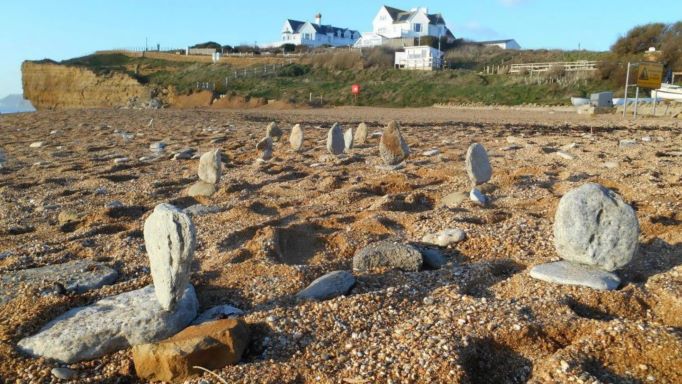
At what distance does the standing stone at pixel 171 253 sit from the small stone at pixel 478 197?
9.76ft

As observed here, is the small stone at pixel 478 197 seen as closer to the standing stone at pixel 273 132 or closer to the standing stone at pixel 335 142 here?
the standing stone at pixel 335 142

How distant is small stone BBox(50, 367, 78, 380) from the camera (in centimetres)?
251

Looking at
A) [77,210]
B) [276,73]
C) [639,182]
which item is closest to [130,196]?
[77,210]

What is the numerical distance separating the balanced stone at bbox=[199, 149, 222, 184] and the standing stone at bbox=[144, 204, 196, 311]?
10.9ft

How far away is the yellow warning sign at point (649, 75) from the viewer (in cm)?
1700

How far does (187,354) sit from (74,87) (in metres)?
52.0

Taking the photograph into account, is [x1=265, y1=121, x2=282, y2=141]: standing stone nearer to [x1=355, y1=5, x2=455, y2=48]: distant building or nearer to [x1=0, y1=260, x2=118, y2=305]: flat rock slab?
[x1=0, y1=260, x2=118, y2=305]: flat rock slab

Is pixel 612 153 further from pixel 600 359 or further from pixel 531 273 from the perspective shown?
pixel 600 359

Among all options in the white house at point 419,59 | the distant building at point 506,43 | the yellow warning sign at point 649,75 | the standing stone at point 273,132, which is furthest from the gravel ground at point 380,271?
the distant building at point 506,43

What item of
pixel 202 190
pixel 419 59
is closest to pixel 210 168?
pixel 202 190

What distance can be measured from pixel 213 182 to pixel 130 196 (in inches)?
35.7

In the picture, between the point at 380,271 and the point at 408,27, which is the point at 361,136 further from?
the point at 408,27

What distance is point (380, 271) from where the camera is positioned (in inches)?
141

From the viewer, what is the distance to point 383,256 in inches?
145
